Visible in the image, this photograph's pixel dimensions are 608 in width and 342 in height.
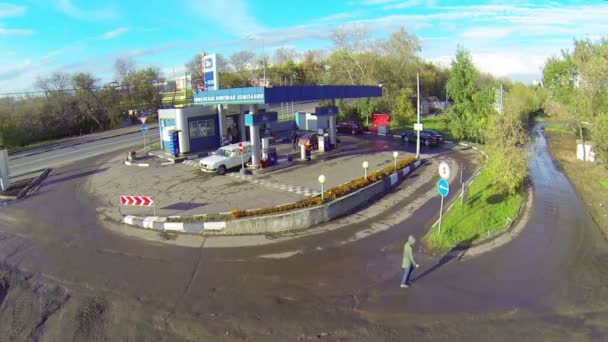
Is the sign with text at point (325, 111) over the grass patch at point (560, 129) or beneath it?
over

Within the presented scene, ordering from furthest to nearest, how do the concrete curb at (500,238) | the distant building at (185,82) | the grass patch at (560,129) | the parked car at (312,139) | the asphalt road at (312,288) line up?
1. the distant building at (185,82)
2. the grass patch at (560,129)
3. the parked car at (312,139)
4. the concrete curb at (500,238)
5. the asphalt road at (312,288)

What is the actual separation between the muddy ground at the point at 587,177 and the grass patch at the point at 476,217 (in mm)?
2601

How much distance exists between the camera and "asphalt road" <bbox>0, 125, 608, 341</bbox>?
756 centimetres

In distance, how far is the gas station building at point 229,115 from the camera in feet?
70.5

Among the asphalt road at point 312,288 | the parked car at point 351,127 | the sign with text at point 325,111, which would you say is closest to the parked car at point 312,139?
the sign with text at point 325,111

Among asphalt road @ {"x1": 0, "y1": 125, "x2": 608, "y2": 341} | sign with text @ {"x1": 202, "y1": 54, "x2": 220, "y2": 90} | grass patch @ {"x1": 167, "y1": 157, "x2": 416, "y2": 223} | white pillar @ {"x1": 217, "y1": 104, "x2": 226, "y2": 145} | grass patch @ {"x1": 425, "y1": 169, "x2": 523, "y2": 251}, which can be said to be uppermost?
sign with text @ {"x1": 202, "y1": 54, "x2": 220, "y2": 90}

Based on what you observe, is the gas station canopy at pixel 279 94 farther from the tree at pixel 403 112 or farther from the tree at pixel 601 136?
the tree at pixel 403 112

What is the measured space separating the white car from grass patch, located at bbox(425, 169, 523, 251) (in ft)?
39.5

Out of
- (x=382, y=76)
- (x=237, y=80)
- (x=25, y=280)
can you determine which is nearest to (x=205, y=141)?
(x=25, y=280)

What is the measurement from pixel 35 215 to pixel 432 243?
1614cm

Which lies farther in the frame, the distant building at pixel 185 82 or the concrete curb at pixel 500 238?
the distant building at pixel 185 82

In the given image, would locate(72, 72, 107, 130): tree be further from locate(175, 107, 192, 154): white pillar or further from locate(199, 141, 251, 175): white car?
locate(199, 141, 251, 175): white car

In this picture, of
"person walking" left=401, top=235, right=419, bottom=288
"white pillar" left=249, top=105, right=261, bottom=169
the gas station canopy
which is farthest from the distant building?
"person walking" left=401, top=235, right=419, bottom=288

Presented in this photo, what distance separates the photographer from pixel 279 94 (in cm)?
2036
